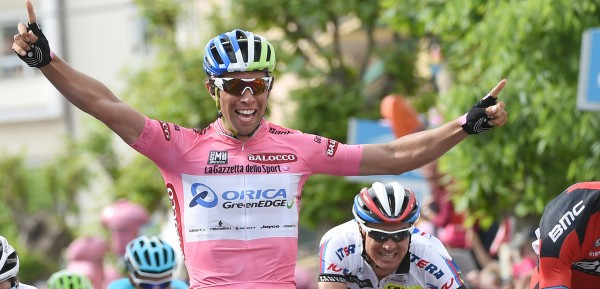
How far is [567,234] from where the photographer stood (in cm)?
665

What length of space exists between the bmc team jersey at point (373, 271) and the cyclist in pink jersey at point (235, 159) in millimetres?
756

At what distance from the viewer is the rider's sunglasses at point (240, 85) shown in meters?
6.88

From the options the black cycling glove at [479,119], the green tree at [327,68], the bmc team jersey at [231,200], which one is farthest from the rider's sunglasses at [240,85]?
the green tree at [327,68]

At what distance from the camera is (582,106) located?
10.7m

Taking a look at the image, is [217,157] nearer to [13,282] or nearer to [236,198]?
[236,198]

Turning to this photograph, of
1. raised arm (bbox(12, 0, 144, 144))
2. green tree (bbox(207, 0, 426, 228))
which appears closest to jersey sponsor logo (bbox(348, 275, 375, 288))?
raised arm (bbox(12, 0, 144, 144))

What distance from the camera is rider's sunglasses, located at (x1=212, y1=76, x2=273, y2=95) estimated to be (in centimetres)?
688

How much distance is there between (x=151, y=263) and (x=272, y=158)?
3167 mm

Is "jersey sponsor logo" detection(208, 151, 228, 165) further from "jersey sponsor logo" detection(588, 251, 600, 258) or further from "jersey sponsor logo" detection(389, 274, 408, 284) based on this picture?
"jersey sponsor logo" detection(588, 251, 600, 258)

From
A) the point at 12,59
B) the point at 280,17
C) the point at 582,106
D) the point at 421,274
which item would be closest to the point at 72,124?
the point at 12,59

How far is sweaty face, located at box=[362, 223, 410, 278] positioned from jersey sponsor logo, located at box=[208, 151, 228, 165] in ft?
3.31

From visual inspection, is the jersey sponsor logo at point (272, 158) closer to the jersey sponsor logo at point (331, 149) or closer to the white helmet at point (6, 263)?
the jersey sponsor logo at point (331, 149)

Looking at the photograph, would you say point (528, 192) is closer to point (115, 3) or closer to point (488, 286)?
point (488, 286)

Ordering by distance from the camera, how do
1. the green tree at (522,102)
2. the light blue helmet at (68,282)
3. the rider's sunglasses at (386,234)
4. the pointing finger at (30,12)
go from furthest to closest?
1. the green tree at (522,102)
2. the light blue helmet at (68,282)
3. the rider's sunglasses at (386,234)
4. the pointing finger at (30,12)
